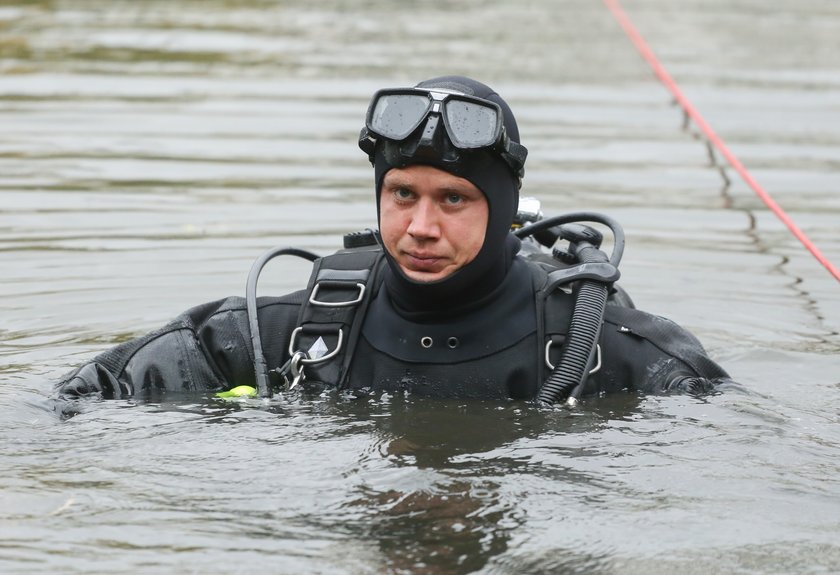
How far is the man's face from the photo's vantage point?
13.2 feet

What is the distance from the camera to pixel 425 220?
4004 mm

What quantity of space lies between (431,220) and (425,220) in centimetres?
3

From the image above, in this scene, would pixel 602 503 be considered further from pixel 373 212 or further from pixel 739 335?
pixel 373 212

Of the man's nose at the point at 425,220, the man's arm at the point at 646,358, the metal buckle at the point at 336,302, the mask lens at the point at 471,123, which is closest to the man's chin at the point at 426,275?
the man's nose at the point at 425,220

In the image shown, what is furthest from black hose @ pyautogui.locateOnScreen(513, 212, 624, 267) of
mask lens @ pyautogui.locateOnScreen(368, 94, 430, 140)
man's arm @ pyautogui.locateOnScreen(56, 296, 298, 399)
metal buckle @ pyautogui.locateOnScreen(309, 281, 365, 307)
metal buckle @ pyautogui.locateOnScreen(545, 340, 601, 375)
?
man's arm @ pyautogui.locateOnScreen(56, 296, 298, 399)

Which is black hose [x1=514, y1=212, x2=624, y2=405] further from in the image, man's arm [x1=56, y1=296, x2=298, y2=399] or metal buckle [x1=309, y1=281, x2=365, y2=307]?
man's arm [x1=56, y1=296, x2=298, y2=399]

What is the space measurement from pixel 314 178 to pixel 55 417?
14.3ft

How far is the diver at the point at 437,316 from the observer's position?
13.3 feet

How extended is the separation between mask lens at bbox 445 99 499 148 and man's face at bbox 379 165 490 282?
119 millimetres

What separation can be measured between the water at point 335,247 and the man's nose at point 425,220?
0.53 m

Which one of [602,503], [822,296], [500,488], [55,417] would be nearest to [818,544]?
[602,503]

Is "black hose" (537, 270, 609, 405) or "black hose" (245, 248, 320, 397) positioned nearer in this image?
"black hose" (537, 270, 609, 405)

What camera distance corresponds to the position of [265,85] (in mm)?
11305

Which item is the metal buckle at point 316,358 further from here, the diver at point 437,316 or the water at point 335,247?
the water at point 335,247
